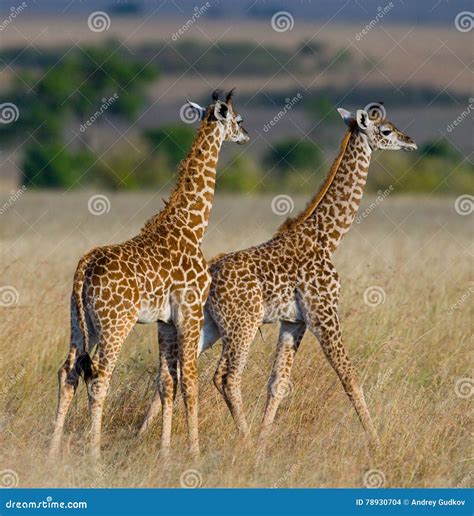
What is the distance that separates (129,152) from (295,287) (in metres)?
57.4

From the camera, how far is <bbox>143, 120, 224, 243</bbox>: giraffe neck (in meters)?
10.3

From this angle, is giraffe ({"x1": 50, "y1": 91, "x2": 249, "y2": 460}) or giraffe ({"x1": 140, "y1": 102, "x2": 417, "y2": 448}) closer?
giraffe ({"x1": 50, "y1": 91, "x2": 249, "y2": 460})

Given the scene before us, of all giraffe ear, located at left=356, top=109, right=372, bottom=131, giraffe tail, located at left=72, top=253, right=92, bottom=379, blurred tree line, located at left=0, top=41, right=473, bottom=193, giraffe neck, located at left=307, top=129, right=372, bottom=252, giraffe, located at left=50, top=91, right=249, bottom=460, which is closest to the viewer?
giraffe tail, located at left=72, top=253, right=92, bottom=379

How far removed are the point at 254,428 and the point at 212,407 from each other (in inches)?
16.1

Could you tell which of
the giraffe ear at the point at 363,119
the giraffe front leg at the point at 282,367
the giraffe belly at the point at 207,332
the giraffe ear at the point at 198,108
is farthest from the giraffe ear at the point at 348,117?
the giraffe belly at the point at 207,332

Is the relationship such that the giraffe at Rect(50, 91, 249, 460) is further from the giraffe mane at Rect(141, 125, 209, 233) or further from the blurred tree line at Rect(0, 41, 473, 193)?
the blurred tree line at Rect(0, 41, 473, 193)

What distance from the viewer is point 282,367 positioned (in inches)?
→ 423

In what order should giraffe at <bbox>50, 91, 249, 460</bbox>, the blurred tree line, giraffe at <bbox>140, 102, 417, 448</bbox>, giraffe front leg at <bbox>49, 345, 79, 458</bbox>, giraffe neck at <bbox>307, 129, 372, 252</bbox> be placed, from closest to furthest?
giraffe at <bbox>50, 91, 249, 460</bbox> → giraffe front leg at <bbox>49, 345, 79, 458</bbox> → giraffe at <bbox>140, 102, 417, 448</bbox> → giraffe neck at <bbox>307, 129, 372, 252</bbox> → the blurred tree line

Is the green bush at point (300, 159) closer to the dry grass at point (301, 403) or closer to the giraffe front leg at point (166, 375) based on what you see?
the dry grass at point (301, 403)

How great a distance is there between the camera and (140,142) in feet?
241

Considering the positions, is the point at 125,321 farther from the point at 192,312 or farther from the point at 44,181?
the point at 44,181

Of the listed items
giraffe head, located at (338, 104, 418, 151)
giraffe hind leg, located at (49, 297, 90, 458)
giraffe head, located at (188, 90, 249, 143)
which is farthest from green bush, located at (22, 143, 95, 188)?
giraffe hind leg, located at (49, 297, 90, 458)

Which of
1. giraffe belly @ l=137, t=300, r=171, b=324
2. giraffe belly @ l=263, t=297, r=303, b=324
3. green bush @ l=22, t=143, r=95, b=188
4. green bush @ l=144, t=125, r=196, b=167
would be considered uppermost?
green bush @ l=144, t=125, r=196, b=167
